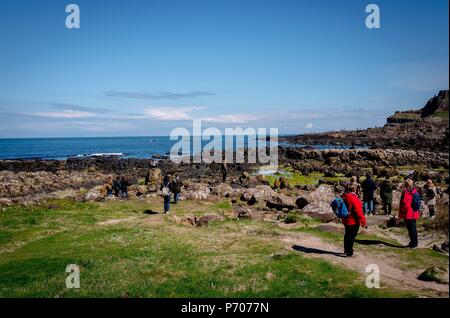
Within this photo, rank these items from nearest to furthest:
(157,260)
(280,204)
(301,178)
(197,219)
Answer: (157,260)
(197,219)
(280,204)
(301,178)

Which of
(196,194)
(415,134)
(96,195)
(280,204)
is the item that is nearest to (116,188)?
(96,195)

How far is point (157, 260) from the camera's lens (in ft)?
51.3

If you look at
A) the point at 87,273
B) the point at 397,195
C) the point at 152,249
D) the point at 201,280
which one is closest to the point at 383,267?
the point at 201,280

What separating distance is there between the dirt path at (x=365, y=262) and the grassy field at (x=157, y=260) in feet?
2.26

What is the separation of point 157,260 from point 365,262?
9.26m

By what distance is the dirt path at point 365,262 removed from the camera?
11195mm

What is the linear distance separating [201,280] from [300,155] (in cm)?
7596

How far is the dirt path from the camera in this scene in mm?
11195

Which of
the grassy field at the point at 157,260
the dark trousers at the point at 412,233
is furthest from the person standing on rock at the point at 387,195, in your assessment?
the dark trousers at the point at 412,233

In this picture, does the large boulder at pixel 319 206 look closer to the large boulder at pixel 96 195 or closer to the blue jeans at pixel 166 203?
the blue jeans at pixel 166 203

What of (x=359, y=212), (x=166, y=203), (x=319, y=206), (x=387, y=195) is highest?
(x=359, y=212)

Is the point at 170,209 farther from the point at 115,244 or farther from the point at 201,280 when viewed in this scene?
the point at 201,280

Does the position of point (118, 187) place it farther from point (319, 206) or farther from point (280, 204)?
point (319, 206)
